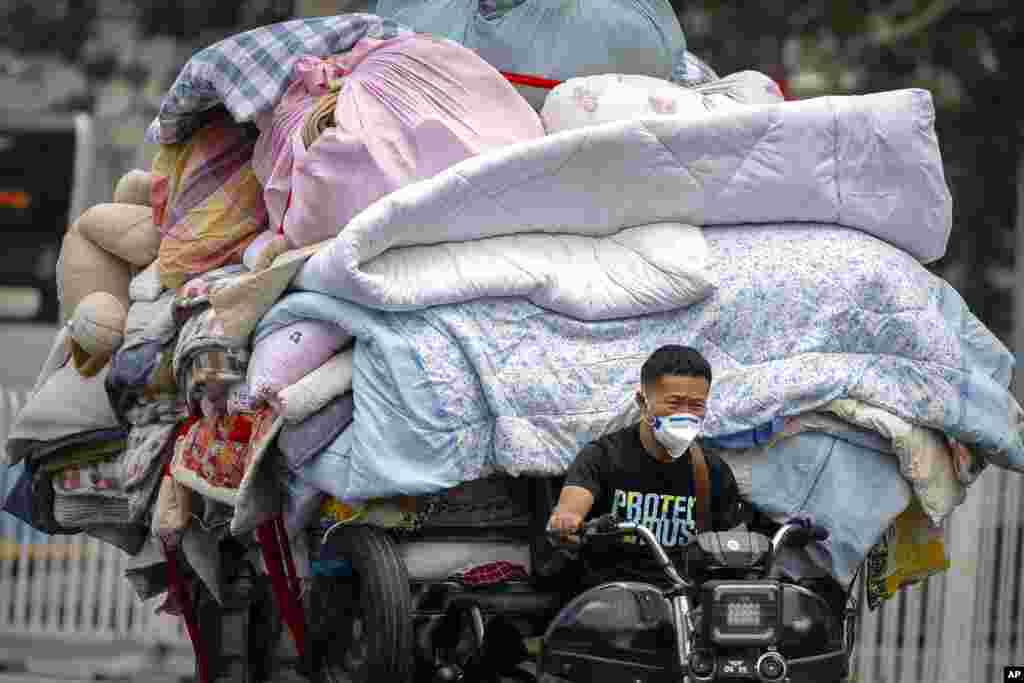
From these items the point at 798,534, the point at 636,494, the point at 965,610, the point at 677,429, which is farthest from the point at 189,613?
the point at 965,610

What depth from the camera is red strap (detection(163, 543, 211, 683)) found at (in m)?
7.15

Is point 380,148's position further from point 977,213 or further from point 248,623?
point 977,213

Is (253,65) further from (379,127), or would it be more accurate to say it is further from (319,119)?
(379,127)

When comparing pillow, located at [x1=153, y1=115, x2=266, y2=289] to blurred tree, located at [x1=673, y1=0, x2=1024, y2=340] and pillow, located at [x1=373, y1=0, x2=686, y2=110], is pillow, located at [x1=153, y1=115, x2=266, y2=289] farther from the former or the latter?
blurred tree, located at [x1=673, y1=0, x2=1024, y2=340]

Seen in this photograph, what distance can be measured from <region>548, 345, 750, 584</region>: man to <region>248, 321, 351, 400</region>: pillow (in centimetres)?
81

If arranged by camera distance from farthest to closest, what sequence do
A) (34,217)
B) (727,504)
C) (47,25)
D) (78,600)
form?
1. (47,25)
2. (34,217)
3. (78,600)
4. (727,504)

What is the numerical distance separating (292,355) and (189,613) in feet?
5.74

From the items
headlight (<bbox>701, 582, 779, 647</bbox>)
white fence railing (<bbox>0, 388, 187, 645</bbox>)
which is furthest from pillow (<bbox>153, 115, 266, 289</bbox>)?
white fence railing (<bbox>0, 388, 187, 645</bbox>)

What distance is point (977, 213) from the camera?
1959 cm

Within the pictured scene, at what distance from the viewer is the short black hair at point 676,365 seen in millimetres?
5379

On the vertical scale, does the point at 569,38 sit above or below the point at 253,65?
above

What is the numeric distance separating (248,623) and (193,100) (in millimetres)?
1723

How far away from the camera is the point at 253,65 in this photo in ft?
21.5

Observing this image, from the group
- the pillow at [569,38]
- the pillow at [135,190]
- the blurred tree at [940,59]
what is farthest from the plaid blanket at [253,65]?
the blurred tree at [940,59]
